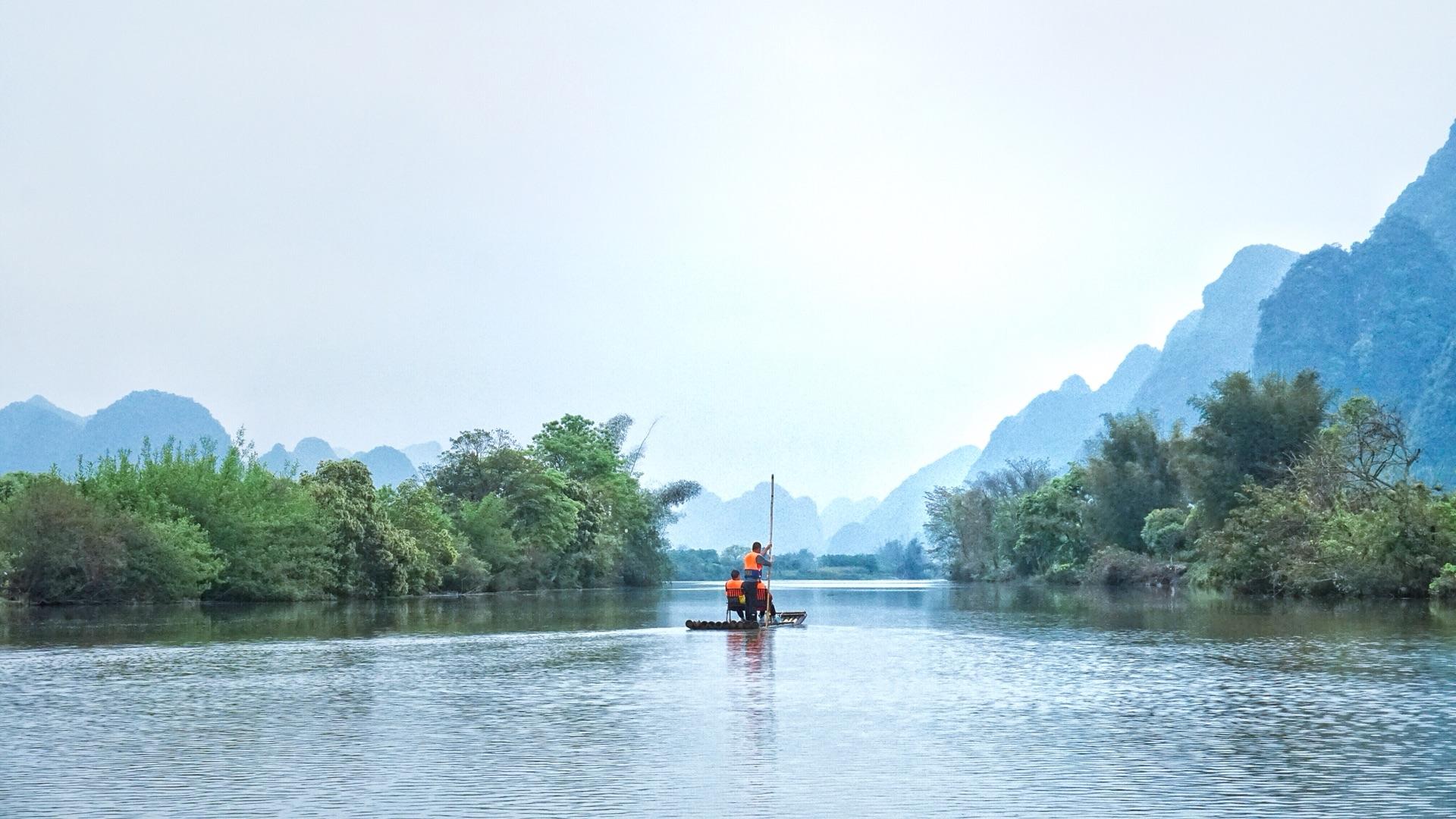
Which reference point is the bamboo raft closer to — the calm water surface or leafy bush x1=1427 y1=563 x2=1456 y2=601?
the calm water surface

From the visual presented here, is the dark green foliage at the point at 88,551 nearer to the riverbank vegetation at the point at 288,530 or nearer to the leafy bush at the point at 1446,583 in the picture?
the riverbank vegetation at the point at 288,530

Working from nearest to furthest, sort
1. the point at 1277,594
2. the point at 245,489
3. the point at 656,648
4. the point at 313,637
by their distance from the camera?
the point at 656,648
the point at 313,637
the point at 1277,594
the point at 245,489

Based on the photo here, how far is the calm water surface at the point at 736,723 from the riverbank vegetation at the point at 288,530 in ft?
71.8

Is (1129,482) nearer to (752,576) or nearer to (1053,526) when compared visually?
(1053,526)

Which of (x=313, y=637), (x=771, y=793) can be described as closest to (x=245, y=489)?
(x=313, y=637)

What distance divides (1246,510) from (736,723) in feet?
175

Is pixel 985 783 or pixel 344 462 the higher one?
pixel 344 462

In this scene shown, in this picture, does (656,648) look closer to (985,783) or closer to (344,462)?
(985,783)

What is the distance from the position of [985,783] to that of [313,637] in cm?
2704

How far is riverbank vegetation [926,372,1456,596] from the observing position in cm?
5553

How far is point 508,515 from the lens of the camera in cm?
9350

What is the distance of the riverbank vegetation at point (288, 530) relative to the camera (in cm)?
5825

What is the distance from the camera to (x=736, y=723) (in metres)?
18.9

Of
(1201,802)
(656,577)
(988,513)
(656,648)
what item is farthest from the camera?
(988,513)
